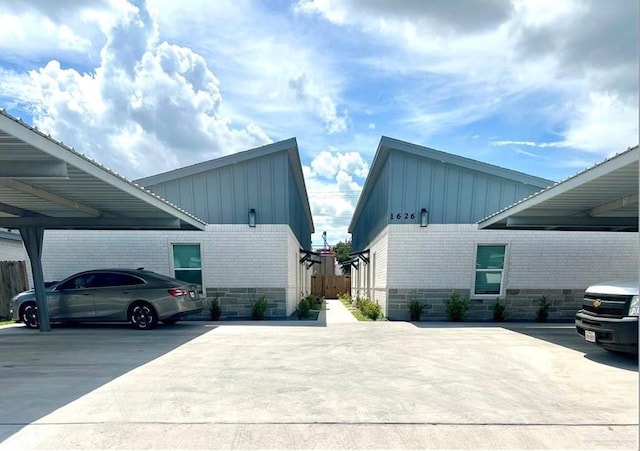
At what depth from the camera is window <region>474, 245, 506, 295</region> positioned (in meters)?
10.8

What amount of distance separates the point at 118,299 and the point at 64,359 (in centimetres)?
281

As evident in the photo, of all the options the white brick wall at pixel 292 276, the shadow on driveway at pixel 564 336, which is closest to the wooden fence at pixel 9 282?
the white brick wall at pixel 292 276

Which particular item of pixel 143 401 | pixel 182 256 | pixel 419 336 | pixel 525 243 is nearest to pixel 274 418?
pixel 143 401

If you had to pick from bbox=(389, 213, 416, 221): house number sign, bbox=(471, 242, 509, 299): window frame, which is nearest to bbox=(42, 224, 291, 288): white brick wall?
bbox=(389, 213, 416, 221): house number sign

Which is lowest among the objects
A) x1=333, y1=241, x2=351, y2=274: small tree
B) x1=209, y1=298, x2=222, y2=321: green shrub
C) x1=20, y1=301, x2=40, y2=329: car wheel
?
x1=333, y1=241, x2=351, y2=274: small tree

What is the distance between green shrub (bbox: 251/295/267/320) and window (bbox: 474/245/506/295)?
6.31 metres

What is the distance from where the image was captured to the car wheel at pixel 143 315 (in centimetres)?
854

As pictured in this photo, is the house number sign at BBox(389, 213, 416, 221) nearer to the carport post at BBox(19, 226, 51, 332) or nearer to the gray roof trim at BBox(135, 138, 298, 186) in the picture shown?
the gray roof trim at BBox(135, 138, 298, 186)

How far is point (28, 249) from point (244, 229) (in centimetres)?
523

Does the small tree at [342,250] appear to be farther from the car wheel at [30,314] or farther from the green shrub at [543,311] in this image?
the car wheel at [30,314]

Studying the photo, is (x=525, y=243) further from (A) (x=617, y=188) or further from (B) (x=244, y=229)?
(B) (x=244, y=229)

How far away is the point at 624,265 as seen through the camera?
10.7 m

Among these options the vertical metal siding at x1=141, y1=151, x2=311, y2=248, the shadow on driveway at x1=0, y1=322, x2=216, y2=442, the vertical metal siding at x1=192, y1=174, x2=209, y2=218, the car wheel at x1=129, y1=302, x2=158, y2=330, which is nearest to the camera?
the shadow on driveway at x1=0, y1=322, x2=216, y2=442

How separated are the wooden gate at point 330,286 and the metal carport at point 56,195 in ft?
46.1
